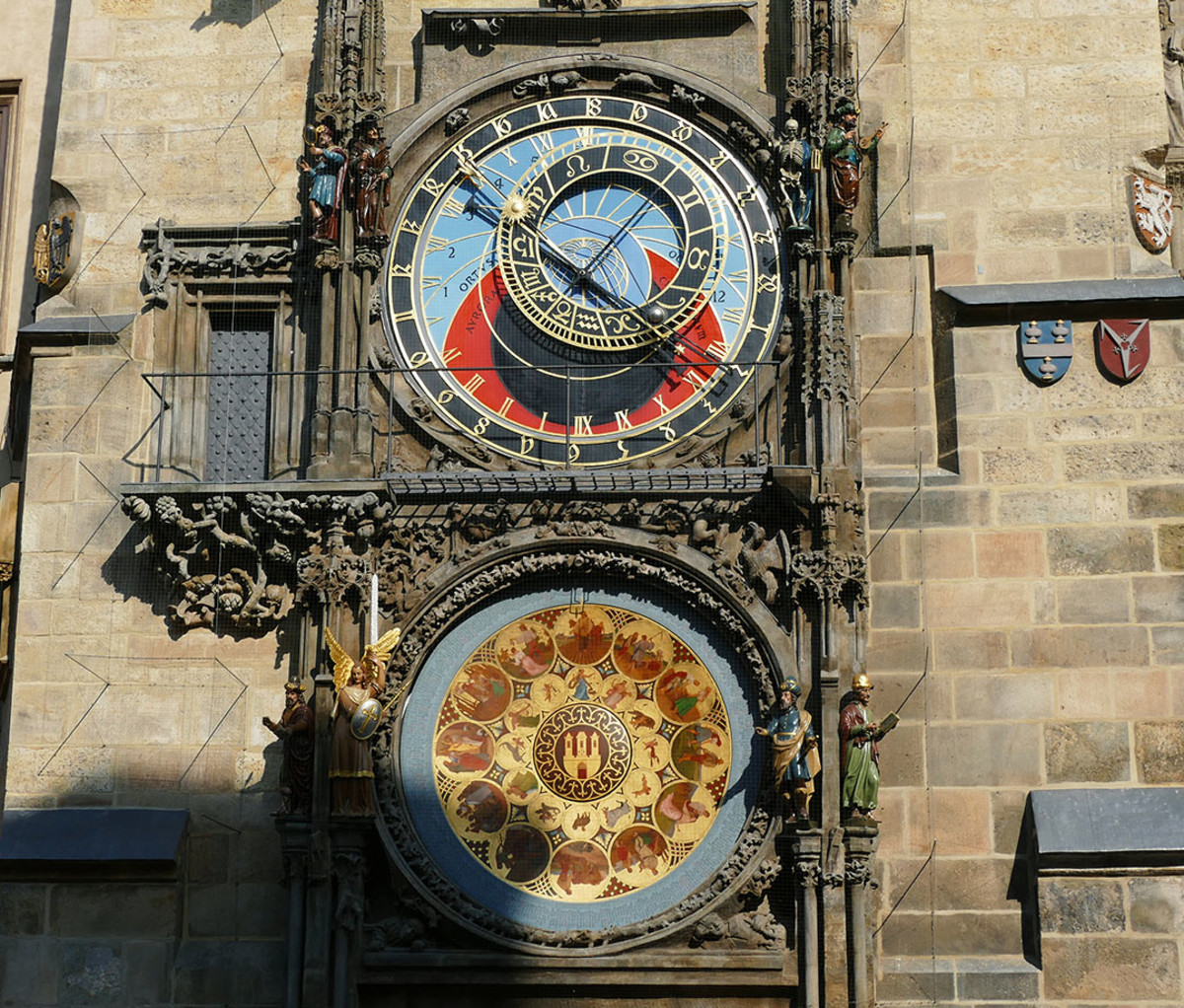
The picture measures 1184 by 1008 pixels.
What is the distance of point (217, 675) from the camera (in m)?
12.1

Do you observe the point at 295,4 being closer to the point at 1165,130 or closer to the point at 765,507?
the point at 765,507

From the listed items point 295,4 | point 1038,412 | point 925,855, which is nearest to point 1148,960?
point 925,855

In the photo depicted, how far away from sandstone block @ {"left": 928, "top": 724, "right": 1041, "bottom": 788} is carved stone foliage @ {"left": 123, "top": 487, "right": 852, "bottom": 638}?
91 cm

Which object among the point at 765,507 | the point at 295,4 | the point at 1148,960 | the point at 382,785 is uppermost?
the point at 295,4

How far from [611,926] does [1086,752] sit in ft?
8.48

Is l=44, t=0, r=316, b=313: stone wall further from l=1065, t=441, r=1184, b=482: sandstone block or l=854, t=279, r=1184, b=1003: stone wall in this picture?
l=1065, t=441, r=1184, b=482: sandstone block

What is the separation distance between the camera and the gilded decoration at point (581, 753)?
11617 millimetres

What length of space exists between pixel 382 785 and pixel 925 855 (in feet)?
9.17

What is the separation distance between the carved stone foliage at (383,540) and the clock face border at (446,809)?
305mm

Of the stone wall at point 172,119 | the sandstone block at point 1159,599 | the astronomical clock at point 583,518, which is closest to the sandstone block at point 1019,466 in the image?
the sandstone block at point 1159,599

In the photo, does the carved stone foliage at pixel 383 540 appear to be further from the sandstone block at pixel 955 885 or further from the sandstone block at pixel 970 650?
the sandstone block at pixel 955 885

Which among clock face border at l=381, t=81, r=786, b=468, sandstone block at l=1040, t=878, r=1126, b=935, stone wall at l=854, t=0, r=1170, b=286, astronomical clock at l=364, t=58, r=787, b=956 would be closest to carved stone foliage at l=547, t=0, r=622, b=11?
astronomical clock at l=364, t=58, r=787, b=956

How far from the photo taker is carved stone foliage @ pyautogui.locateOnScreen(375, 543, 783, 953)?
11.4 metres

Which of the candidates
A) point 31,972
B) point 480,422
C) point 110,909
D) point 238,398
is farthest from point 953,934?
point 238,398
